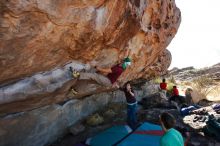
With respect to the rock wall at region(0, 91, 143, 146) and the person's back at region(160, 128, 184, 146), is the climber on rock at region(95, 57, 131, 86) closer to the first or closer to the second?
the rock wall at region(0, 91, 143, 146)

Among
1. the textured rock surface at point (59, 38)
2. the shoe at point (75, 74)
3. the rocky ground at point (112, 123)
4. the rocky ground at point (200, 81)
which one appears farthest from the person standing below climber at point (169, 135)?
the rocky ground at point (200, 81)

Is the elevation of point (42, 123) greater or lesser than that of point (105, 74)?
lesser

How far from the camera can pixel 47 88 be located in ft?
27.4

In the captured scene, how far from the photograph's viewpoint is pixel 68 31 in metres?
7.30

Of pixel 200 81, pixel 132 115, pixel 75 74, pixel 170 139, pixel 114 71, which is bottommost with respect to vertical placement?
pixel 170 139

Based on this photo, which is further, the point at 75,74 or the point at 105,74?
the point at 105,74

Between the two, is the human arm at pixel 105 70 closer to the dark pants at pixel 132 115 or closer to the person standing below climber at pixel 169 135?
the dark pants at pixel 132 115

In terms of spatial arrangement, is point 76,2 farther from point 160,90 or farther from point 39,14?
point 160,90

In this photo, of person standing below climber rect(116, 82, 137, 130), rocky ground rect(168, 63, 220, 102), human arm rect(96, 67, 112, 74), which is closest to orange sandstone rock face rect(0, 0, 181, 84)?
human arm rect(96, 67, 112, 74)

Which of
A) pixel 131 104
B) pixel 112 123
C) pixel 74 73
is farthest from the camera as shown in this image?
pixel 112 123

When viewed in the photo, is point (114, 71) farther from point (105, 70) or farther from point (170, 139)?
point (170, 139)

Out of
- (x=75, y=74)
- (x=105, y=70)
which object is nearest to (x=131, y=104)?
(x=105, y=70)

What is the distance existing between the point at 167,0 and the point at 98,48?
4.31 meters

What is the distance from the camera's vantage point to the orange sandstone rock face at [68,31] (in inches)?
239
